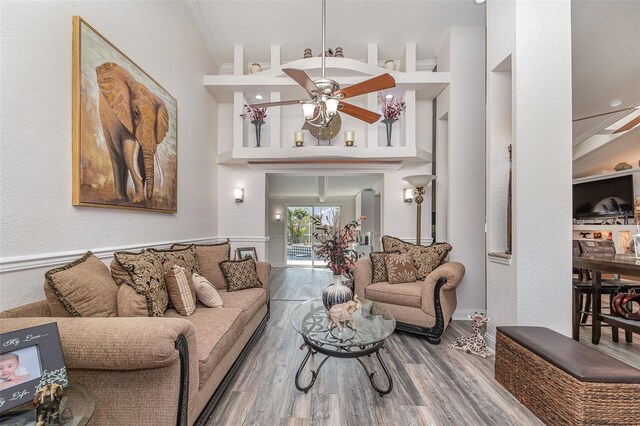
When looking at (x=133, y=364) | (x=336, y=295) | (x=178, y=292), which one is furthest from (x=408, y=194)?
(x=133, y=364)

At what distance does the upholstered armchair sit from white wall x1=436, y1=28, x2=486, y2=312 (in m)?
0.67

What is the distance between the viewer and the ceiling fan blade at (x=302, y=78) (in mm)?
2125

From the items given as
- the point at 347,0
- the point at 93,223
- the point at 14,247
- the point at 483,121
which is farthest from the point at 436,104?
the point at 14,247

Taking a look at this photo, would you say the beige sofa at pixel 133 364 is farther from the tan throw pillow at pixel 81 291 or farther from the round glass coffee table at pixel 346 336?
the round glass coffee table at pixel 346 336

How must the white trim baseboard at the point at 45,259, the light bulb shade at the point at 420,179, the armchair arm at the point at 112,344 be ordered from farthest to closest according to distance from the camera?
the light bulb shade at the point at 420,179 → the white trim baseboard at the point at 45,259 → the armchair arm at the point at 112,344

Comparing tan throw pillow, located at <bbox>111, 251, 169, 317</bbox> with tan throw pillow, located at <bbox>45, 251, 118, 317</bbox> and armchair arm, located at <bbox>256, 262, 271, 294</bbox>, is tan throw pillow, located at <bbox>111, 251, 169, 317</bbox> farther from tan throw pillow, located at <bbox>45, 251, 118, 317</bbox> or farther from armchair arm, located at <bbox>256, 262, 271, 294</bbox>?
armchair arm, located at <bbox>256, 262, 271, 294</bbox>

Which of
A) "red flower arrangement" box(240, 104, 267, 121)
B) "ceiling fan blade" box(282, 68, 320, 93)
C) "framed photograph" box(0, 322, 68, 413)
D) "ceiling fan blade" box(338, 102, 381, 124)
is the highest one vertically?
"red flower arrangement" box(240, 104, 267, 121)

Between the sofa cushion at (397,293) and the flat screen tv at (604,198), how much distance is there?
5596 mm

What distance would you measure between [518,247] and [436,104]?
2758mm

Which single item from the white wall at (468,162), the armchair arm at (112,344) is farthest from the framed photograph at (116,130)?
the white wall at (468,162)

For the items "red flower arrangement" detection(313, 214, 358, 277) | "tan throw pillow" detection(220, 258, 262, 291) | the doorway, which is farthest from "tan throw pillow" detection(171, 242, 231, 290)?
the doorway

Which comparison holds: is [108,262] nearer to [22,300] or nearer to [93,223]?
[93,223]

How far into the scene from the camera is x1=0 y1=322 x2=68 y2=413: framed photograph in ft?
3.11

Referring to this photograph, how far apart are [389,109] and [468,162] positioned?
134 cm
